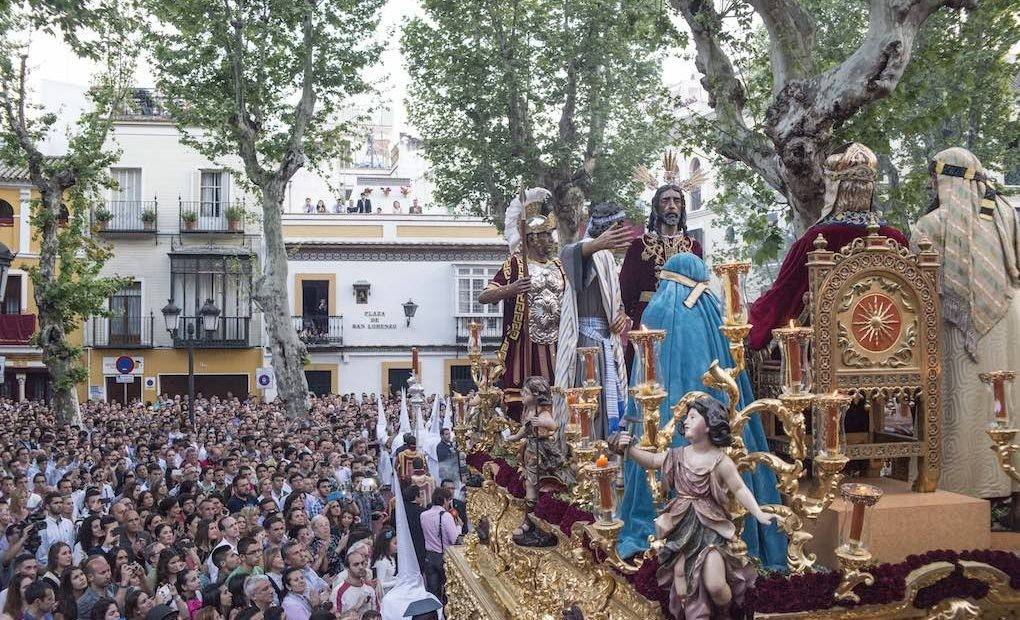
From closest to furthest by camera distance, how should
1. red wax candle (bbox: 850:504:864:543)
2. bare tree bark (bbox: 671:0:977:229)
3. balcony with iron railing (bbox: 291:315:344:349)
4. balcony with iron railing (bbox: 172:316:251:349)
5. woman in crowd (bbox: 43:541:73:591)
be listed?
red wax candle (bbox: 850:504:864:543), woman in crowd (bbox: 43:541:73:591), bare tree bark (bbox: 671:0:977:229), balcony with iron railing (bbox: 172:316:251:349), balcony with iron railing (bbox: 291:315:344:349)

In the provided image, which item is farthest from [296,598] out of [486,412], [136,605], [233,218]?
[233,218]

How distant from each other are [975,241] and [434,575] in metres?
5.73

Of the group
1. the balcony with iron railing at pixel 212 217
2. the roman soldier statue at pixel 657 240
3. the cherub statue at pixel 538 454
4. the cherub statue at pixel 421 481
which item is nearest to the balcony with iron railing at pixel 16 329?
the balcony with iron railing at pixel 212 217

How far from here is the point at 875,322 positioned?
501 centimetres

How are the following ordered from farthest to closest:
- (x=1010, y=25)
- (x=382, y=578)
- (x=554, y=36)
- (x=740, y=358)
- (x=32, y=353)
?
(x=32, y=353) < (x=554, y=36) < (x=1010, y=25) < (x=382, y=578) < (x=740, y=358)

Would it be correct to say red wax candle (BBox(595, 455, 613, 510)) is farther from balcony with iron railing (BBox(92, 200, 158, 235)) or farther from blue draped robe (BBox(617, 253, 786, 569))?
balcony with iron railing (BBox(92, 200, 158, 235))

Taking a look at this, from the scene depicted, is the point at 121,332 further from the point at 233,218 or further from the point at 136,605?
the point at 136,605

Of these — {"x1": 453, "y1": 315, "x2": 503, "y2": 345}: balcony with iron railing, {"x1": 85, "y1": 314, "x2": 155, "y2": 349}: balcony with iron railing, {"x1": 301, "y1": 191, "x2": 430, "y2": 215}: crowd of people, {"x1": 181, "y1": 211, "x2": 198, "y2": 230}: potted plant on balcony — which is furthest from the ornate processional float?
{"x1": 301, "y1": 191, "x2": 430, "y2": 215}: crowd of people

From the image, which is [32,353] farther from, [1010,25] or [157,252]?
[1010,25]

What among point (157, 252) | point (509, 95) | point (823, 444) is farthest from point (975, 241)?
point (157, 252)

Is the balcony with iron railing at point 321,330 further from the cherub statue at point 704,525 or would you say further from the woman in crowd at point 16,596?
the cherub statue at point 704,525

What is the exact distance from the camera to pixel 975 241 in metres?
5.27

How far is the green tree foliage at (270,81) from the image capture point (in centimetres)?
2002

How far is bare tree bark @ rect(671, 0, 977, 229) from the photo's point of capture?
8805mm
